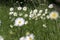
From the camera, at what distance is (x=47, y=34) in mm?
2896

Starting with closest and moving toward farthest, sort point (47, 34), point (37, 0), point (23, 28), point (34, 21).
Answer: point (47, 34) → point (23, 28) → point (34, 21) → point (37, 0)

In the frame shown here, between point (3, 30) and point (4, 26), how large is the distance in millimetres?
140

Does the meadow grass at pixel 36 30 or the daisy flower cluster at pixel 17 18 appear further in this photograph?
the daisy flower cluster at pixel 17 18

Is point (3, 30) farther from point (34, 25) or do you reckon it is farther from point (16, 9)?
point (16, 9)

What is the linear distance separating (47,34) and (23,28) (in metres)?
0.37

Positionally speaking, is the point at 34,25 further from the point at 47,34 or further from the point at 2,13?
the point at 2,13

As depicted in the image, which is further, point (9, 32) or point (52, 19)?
point (52, 19)

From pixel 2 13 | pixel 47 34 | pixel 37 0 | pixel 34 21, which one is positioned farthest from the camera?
pixel 37 0

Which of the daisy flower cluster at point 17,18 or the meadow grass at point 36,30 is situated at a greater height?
the daisy flower cluster at point 17,18

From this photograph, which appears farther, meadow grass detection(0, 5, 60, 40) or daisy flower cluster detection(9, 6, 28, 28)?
daisy flower cluster detection(9, 6, 28, 28)

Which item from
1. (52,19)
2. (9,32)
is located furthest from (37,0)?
(9,32)

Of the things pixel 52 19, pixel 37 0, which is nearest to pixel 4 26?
pixel 52 19

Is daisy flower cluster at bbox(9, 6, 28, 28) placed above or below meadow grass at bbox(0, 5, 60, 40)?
above

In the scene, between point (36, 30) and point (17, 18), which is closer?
point (36, 30)
